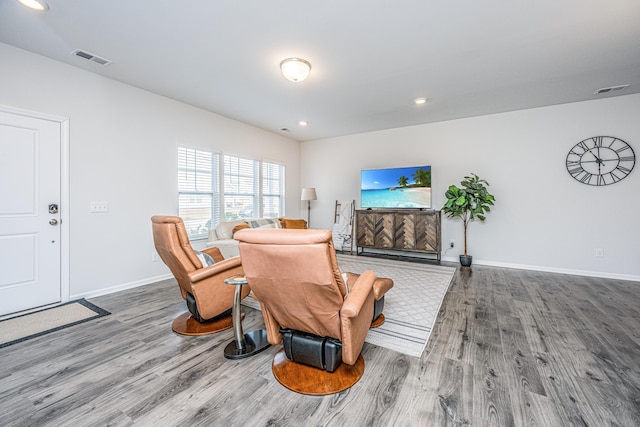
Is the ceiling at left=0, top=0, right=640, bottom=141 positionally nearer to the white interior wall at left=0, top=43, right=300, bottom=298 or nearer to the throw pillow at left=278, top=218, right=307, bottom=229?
the white interior wall at left=0, top=43, right=300, bottom=298

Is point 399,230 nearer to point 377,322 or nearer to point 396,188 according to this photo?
point 396,188

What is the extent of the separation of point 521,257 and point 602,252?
101 cm

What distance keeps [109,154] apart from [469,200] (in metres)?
5.42

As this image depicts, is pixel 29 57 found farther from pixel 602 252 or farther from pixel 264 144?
pixel 602 252

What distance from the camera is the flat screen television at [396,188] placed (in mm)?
5191

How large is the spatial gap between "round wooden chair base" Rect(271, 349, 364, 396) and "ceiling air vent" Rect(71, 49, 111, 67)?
3.58 m

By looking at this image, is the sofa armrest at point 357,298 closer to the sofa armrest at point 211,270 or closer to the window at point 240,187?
the sofa armrest at point 211,270

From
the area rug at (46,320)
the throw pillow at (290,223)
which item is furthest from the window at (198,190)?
the area rug at (46,320)

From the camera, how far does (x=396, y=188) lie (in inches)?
214

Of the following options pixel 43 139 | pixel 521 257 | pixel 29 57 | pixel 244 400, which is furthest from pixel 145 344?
pixel 521 257

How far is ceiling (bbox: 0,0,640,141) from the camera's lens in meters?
2.20

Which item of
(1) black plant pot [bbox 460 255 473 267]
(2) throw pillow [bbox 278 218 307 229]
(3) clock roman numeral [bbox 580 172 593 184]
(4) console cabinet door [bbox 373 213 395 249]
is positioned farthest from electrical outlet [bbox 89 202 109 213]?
(3) clock roman numeral [bbox 580 172 593 184]

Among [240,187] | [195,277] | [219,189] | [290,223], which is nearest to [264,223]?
[290,223]

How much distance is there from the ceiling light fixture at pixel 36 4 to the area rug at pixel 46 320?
272 cm
